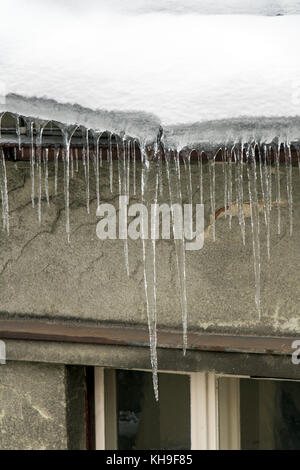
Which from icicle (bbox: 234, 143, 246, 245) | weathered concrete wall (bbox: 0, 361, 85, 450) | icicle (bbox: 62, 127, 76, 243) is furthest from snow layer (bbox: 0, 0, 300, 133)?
weathered concrete wall (bbox: 0, 361, 85, 450)

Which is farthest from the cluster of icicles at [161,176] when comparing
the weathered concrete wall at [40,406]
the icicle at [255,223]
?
the weathered concrete wall at [40,406]

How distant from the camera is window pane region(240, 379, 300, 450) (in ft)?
10.8

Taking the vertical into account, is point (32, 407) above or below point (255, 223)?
below

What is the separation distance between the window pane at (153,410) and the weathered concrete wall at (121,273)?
0.36m

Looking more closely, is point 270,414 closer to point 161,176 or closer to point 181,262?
point 181,262

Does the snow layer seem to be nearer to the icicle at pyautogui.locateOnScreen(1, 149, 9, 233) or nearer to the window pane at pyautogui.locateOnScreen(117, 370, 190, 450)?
the icicle at pyautogui.locateOnScreen(1, 149, 9, 233)

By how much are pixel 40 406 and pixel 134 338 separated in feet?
1.98

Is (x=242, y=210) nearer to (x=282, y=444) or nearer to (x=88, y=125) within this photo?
(x=88, y=125)

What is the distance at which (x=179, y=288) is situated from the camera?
10.4 feet

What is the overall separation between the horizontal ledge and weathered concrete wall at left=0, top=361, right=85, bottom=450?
0.19 metres

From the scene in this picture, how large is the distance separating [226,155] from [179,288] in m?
0.76

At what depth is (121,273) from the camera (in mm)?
3225

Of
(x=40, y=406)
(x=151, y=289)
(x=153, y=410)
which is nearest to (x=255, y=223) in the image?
(x=151, y=289)

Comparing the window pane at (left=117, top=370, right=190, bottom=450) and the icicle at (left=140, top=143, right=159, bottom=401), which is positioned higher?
the icicle at (left=140, top=143, right=159, bottom=401)
